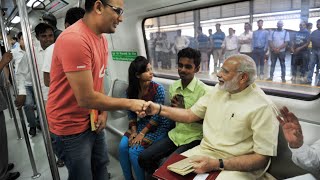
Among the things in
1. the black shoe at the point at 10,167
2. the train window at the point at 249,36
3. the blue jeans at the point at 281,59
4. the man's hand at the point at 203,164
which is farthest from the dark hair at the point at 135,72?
the blue jeans at the point at 281,59

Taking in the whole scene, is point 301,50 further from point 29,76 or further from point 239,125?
point 29,76

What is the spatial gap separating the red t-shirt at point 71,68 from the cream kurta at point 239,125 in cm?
103

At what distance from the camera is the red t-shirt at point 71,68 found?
1468 mm

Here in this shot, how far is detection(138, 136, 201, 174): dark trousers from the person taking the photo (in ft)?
7.99

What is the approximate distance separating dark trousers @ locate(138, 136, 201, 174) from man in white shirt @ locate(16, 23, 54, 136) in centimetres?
149

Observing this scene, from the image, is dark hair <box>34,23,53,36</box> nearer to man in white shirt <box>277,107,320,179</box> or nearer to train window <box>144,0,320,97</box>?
train window <box>144,0,320,97</box>

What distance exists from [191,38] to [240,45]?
1004 mm

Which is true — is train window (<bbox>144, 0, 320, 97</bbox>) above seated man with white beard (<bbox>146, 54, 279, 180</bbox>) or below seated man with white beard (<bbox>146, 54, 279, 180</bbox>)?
above

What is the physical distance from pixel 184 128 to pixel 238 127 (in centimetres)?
76

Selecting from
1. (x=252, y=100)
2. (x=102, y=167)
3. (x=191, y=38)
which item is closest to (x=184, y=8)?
(x=191, y=38)

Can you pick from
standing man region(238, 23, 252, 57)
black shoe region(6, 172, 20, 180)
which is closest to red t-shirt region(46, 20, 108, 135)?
black shoe region(6, 172, 20, 180)

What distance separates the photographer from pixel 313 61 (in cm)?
257

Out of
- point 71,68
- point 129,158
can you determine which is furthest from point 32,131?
point 71,68

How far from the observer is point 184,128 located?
2.50 m
